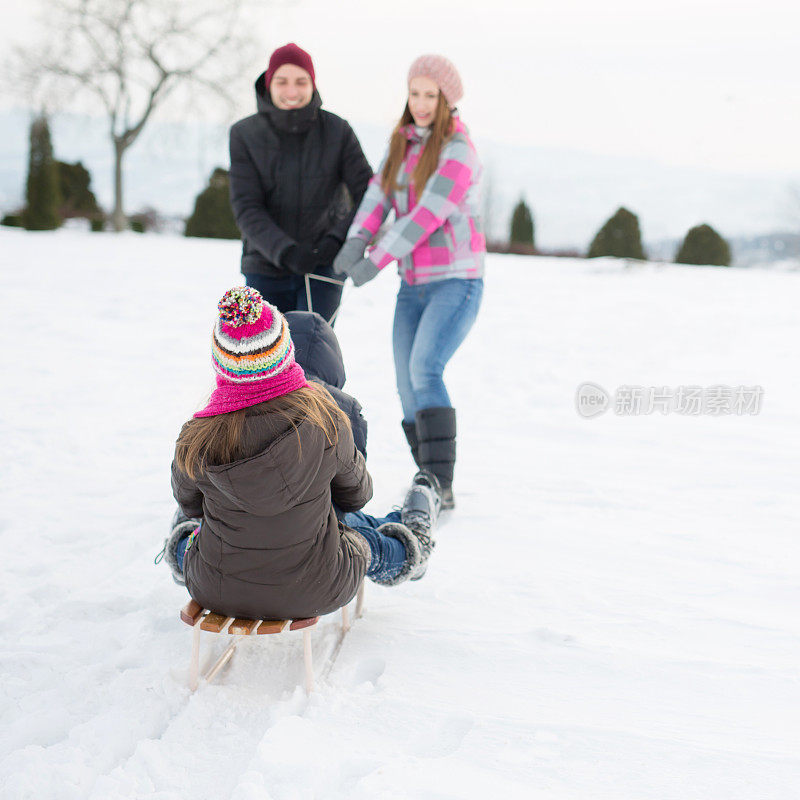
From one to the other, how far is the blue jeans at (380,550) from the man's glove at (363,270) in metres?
1.10

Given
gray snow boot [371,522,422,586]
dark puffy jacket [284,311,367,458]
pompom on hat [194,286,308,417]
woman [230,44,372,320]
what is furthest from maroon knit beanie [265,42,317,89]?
gray snow boot [371,522,422,586]

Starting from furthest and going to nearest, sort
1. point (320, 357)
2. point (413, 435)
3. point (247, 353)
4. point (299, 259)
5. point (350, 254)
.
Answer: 1. point (413, 435)
2. point (299, 259)
3. point (350, 254)
4. point (320, 357)
5. point (247, 353)

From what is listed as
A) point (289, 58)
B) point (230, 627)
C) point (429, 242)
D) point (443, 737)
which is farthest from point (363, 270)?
point (443, 737)

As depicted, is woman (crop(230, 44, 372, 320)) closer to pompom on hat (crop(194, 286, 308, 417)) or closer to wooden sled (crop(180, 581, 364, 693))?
pompom on hat (crop(194, 286, 308, 417))

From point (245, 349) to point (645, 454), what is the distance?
3009 mm

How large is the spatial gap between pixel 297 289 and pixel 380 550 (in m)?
1.55

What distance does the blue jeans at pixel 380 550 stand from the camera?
7.56ft

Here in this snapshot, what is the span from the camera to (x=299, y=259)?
3.26m

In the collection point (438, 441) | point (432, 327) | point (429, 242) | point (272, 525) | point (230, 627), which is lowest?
point (230, 627)

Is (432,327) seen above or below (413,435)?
above

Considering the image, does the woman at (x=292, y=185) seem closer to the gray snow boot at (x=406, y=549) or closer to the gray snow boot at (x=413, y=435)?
the gray snow boot at (x=413, y=435)

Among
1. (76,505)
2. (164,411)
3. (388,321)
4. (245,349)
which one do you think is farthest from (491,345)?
A: (245,349)

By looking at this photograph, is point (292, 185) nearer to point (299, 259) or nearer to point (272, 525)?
point (299, 259)

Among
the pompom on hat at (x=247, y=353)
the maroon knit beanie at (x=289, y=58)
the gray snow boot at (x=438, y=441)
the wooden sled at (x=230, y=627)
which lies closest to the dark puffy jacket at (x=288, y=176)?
the maroon knit beanie at (x=289, y=58)
